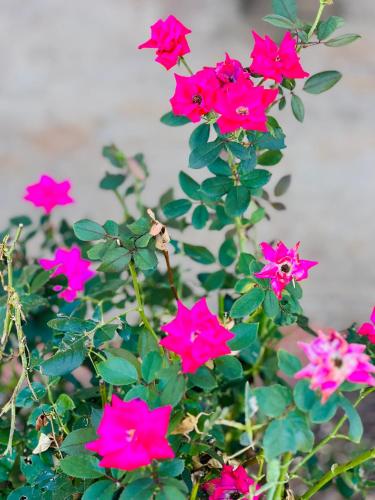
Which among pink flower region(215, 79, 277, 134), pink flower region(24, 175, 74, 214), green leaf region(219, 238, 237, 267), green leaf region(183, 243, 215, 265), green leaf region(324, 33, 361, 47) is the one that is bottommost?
green leaf region(219, 238, 237, 267)

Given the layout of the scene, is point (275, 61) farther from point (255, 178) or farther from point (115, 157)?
point (115, 157)

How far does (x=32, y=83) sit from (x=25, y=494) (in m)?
2.48

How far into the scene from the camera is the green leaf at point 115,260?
→ 1.00m

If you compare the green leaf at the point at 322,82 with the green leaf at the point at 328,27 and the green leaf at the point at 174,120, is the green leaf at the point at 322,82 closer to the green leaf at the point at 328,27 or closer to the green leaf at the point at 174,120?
the green leaf at the point at 328,27

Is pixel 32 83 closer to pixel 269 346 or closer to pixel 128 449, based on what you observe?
pixel 269 346

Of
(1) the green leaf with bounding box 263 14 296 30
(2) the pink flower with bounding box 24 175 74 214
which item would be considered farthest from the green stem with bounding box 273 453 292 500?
(2) the pink flower with bounding box 24 175 74 214

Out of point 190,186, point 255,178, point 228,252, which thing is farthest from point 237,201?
point 228,252

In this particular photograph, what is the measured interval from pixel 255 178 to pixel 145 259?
0.25m

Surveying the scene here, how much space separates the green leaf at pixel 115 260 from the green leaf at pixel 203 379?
0.16 meters

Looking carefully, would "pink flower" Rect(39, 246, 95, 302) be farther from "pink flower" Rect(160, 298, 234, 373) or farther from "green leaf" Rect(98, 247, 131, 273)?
"pink flower" Rect(160, 298, 234, 373)

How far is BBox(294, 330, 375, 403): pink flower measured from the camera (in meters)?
0.77

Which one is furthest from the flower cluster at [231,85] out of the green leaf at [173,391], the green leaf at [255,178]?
the green leaf at [173,391]

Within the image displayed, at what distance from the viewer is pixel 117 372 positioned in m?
0.91

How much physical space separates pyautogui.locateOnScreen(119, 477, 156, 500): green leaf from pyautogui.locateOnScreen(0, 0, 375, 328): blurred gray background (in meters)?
1.50
